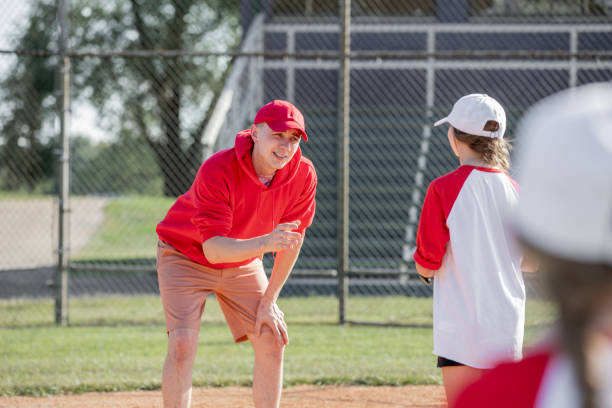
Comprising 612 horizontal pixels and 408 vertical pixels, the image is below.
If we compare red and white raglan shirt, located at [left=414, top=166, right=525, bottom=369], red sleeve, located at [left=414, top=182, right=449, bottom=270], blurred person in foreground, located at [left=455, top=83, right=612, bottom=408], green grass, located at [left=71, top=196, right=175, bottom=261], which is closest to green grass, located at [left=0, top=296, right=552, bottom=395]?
red and white raglan shirt, located at [left=414, top=166, right=525, bottom=369]

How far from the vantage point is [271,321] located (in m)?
4.16

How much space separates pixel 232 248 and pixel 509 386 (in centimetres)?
254

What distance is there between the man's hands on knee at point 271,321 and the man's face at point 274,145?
760 mm

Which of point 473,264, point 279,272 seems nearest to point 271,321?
point 279,272

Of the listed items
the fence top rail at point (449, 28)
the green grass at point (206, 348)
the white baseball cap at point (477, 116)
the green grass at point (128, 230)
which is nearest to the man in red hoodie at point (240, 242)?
the white baseball cap at point (477, 116)

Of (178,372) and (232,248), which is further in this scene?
(178,372)

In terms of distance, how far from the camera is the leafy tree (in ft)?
89.6

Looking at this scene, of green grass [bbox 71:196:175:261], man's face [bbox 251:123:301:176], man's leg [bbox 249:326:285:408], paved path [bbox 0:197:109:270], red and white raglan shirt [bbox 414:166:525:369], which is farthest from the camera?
green grass [bbox 71:196:175:261]

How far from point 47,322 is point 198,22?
2221cm

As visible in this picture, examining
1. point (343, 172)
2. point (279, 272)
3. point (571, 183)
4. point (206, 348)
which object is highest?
point (343, 172)

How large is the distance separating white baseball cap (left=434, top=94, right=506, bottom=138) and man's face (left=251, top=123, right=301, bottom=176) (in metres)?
0.91

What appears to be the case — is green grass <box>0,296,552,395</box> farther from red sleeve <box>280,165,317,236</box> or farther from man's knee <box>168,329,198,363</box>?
man's knee <box>168,329,198,363</box>

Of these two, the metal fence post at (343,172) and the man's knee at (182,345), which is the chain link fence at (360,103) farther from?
the man's knee at (182,345)

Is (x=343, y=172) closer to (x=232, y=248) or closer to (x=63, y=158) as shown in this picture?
(x=63, y=158)
